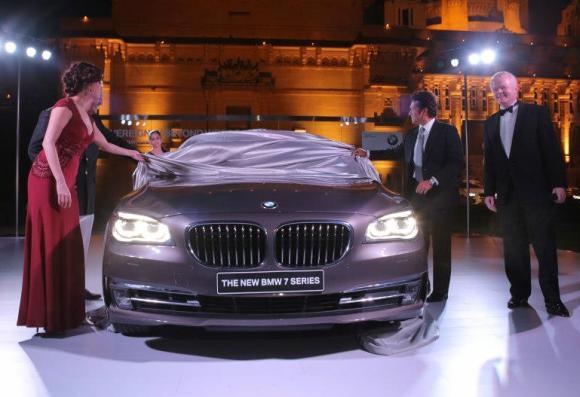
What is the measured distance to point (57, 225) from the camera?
160 inches

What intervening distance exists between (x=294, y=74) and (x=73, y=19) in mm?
18268

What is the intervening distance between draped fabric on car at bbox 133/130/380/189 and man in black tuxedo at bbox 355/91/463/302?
762 millimetres

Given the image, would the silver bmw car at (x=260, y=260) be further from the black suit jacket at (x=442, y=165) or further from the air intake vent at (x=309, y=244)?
the black suit jacket at (x=442, y=165)

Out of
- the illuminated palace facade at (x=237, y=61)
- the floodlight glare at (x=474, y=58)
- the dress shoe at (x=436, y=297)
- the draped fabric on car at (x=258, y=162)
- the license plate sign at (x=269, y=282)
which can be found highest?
the illuminated palace facade at (x=237, y=61)

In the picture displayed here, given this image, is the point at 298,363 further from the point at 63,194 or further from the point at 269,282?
the point at 63,194

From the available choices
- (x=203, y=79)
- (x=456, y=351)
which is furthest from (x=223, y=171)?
(x=203, y=79)

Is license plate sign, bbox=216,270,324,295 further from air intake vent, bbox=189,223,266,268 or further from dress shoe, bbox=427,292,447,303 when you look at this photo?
dress shoe, bbox=427,292,447,303

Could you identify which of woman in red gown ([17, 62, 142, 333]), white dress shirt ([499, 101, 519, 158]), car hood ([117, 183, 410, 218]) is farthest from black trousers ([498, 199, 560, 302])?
woman in red gown ([17, 62, 142, 333])

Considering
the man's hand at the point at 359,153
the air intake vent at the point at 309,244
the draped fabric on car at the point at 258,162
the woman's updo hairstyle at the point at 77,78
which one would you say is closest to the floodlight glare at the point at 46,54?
the draped fabric on car at the point at 258,162

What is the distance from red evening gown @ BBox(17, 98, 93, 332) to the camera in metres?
4.02

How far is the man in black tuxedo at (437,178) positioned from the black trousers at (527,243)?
0.52m

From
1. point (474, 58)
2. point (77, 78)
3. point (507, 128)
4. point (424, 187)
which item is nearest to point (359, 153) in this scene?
point (424, 187)

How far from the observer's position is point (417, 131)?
18.6 feet

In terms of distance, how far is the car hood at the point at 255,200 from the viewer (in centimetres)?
346
